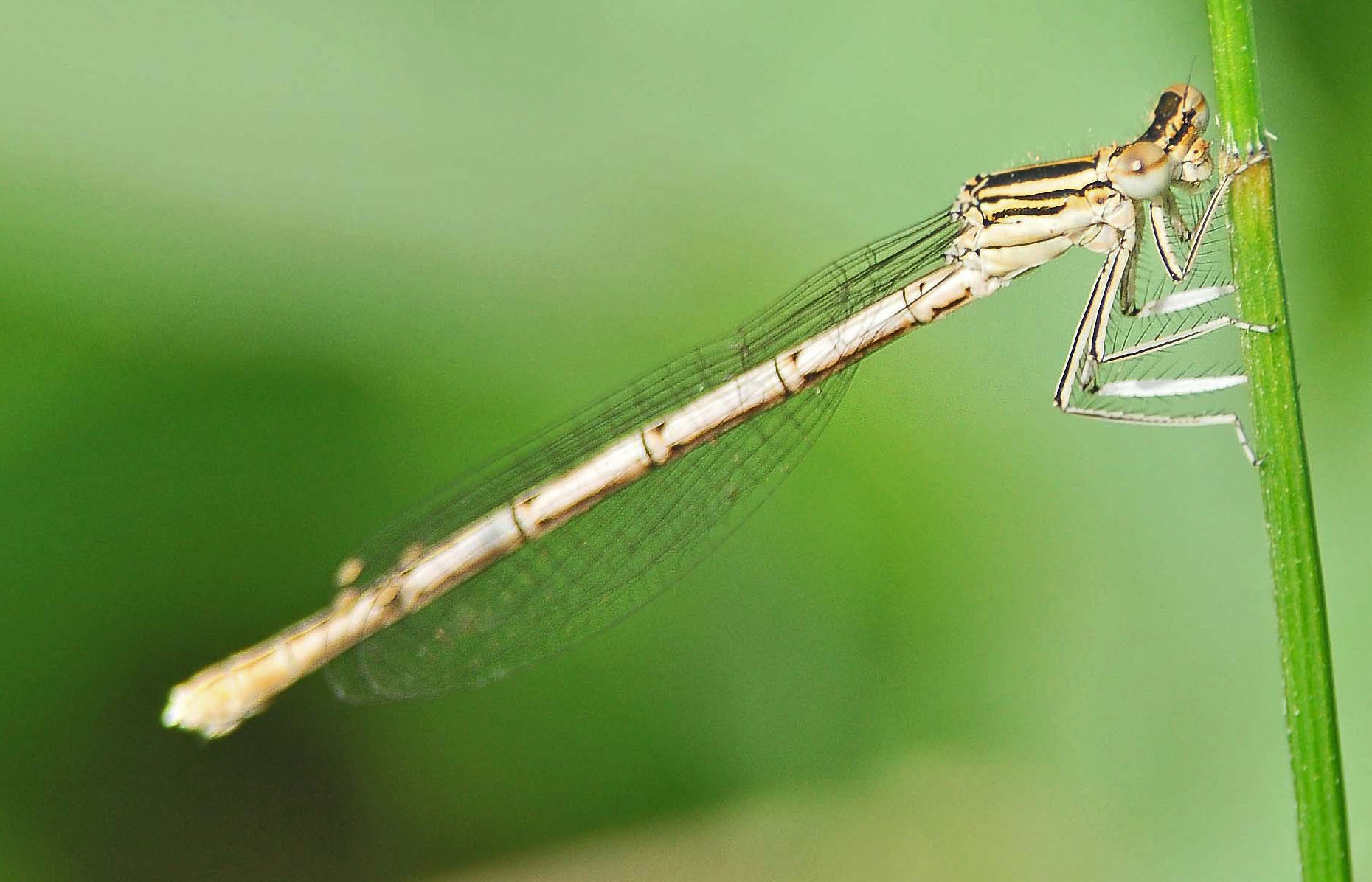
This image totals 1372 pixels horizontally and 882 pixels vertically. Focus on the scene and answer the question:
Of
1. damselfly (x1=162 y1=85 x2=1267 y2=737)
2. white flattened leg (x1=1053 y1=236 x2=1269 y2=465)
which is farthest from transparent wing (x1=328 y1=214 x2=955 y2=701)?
white flattened leg (x1=1053 y1=236 x2=1269 y2=465)

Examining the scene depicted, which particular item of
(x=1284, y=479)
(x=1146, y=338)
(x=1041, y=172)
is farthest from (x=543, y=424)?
(x=1284, y=479)

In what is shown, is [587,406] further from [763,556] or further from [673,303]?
[763,556]

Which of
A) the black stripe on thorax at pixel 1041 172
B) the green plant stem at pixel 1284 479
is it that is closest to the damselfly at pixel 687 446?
the black stripe on thorax at pixel 1041 172

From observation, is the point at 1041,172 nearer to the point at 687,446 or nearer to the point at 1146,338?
the point at 1146,338

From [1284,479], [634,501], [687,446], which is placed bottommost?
[1284,479]

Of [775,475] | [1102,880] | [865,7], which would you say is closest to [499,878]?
[775,475]
